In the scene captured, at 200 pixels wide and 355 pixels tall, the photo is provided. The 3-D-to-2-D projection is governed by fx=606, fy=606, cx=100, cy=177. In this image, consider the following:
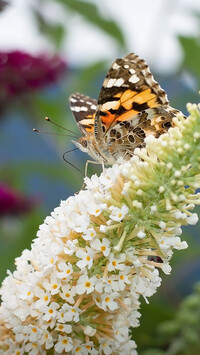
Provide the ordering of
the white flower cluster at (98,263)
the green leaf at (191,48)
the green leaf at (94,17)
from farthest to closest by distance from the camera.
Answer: the green leaf at (191,48) → the green leaf at (94,17) → the white flower cluster at (98,263)

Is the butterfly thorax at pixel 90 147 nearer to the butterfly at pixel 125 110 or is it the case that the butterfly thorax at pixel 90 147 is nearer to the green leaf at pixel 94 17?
the butterfly at pixel 125 110

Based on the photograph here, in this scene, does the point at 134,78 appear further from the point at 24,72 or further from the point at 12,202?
the point at 12,202

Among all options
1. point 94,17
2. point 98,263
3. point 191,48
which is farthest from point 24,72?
point 98,263

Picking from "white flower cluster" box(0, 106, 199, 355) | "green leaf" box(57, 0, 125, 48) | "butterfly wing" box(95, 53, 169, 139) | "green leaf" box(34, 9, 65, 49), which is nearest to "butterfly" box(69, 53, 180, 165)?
"butterfly wing" box(95, 53, 169, 139)

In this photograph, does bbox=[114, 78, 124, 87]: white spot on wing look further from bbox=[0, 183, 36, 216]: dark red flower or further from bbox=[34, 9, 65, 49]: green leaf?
bbox=[34, 9, 65, 49]: green leaf

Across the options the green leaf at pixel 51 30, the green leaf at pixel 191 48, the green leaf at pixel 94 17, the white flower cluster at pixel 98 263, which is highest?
the green leaf at pixel 51 30

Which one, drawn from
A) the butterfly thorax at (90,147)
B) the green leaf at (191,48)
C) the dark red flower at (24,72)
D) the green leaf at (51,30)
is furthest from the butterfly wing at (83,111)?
the green leaf at (51,30)
